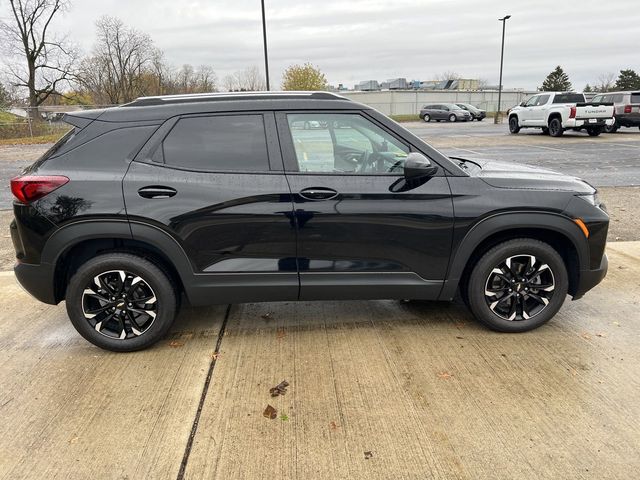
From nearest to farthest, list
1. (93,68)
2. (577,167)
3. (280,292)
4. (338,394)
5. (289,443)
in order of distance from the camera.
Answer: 1. (289,443)
2. (338,394)
3. (280,292)
4. (577,167)
5. (93,68)

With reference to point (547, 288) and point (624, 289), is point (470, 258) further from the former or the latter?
point (624, 289)

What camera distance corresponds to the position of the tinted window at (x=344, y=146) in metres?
3.56

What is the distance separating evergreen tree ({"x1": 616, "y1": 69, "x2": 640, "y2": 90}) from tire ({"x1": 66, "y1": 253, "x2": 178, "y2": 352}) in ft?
257

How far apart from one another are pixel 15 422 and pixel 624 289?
488 centimetres

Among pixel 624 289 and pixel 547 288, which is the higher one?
pixel 547 288

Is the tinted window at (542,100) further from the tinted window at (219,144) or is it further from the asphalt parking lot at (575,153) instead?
the tinted window at (219,144)

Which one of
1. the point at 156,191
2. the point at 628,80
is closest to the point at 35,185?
the point at 156,191

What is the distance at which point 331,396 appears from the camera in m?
3.09

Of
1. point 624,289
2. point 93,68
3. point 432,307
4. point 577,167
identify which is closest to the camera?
point 432,307

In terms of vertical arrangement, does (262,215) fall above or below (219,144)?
below

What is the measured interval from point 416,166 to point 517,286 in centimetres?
122

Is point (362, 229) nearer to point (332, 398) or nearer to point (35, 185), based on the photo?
point (332, 398)

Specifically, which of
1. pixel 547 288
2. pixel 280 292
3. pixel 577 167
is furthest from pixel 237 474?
pixel 577 167

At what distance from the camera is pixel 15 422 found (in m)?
2.92
